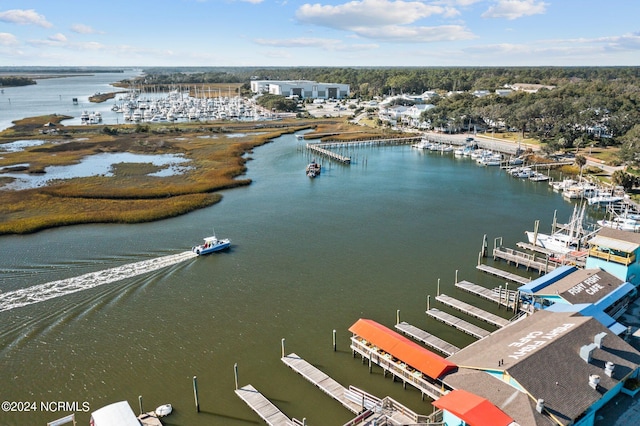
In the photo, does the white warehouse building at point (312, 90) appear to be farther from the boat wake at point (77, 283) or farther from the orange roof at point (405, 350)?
the orange roof at point (405, 350)

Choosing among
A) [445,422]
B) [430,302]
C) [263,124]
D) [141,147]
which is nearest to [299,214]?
[430,302]

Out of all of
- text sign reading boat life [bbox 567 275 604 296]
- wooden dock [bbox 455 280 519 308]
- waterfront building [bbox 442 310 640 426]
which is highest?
text sign reading boat life [bbox 567 275 604 296]

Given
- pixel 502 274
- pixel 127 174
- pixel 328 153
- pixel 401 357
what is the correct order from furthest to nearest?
pixel 328 153, pixel 127 174, pixel 502 274, pixel 401 357

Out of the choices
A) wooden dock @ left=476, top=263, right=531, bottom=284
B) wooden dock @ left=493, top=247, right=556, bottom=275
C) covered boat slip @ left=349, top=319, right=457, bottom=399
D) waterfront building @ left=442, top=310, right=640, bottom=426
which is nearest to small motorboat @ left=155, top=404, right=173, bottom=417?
covered boat slip @ left=349, top=319, right=457, bottom=399

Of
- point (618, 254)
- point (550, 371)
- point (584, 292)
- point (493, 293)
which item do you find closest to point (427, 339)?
point (493, 293)

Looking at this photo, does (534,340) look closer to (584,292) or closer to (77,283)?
(584,292)

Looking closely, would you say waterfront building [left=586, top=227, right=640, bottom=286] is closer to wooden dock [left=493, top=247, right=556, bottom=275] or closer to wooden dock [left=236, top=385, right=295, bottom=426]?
wooden dock [left=493, top=247, right=556, bottom=275]
